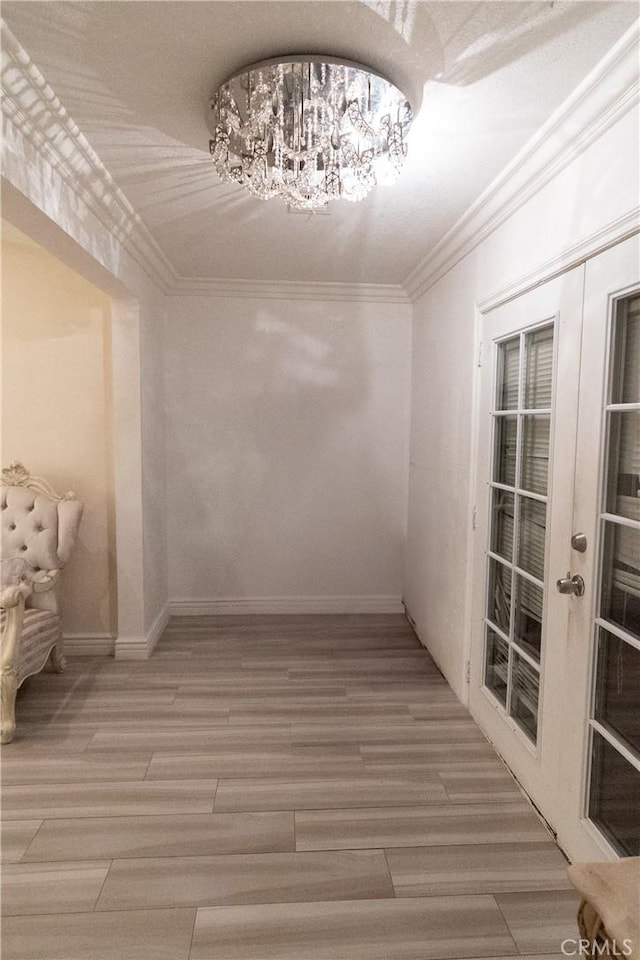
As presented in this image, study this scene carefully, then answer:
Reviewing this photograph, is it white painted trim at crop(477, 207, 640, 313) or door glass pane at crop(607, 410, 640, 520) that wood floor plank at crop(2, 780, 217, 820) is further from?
white painted trim at crop(477, 207, 640, 313)

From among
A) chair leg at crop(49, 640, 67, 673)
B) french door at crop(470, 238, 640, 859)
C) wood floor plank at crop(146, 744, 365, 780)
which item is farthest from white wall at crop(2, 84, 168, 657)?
french door at crop(470, 238, 640, 859)

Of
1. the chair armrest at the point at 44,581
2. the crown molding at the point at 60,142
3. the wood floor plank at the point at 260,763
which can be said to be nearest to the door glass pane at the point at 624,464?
the wood floor plank at the point at 260,763

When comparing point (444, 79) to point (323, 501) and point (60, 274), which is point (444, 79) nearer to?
point (60, 274)

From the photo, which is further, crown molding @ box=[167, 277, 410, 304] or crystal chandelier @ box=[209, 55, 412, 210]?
crown molding @ box=[167, 277, 410, 304]

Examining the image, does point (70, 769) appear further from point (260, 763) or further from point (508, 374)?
point (508, 374)

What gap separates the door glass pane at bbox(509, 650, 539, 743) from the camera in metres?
2.30

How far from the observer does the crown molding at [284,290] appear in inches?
160

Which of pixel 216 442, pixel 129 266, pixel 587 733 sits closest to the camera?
pixel 587 733

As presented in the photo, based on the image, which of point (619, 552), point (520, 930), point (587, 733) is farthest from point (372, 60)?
point (520, 930)

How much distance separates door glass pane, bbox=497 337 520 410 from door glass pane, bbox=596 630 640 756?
3.60ft

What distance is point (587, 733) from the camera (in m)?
1.87

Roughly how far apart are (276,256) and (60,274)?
1301mm

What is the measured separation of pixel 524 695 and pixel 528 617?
13.1 inches

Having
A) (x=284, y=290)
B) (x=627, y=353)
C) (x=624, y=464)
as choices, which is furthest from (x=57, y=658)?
(x=627, y=353)
